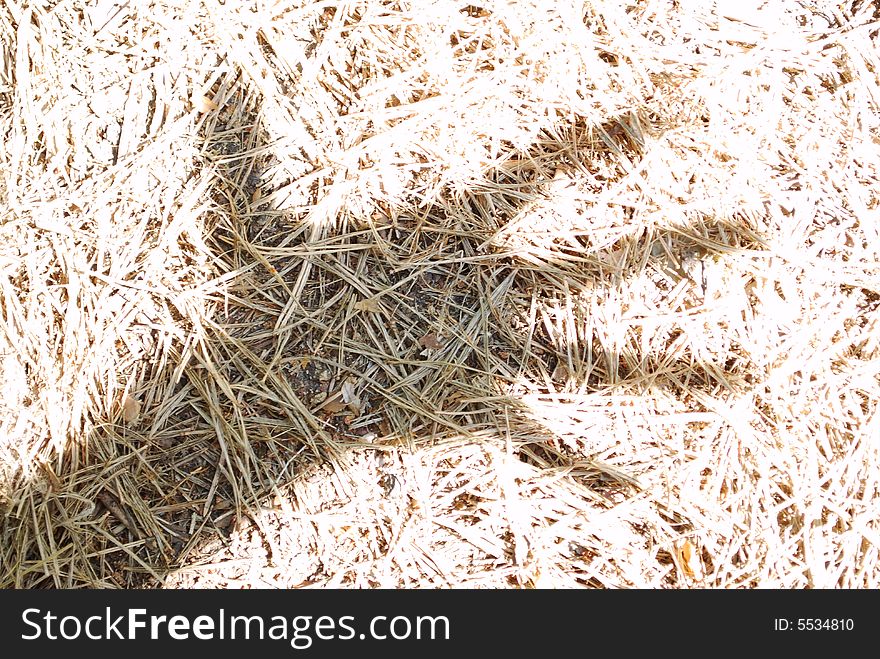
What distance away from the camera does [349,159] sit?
1767 millimetres

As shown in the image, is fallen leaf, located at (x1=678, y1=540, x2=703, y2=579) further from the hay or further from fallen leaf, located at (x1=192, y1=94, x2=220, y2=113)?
fallen leaf, located at (x1=192, y1=94, x2=220, y2=113)

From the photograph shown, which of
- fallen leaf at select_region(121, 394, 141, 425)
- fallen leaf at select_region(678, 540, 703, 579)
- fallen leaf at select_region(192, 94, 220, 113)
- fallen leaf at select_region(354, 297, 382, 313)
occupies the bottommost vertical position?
fallen leaf at select_region(678, 540, 703, 579)

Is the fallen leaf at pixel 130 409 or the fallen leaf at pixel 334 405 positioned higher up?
the fallen leaf at pixel 130 409

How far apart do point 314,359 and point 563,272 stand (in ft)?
2.08

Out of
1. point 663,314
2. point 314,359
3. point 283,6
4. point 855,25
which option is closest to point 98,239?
point 314,359

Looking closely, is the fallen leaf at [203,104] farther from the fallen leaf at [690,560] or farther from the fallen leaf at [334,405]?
the fallen leaf at [690,560]

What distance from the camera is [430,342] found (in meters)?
1.72

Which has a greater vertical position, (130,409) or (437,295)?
(437,295)

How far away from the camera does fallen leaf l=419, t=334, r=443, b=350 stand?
1719mm

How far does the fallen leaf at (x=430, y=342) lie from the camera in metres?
1.72


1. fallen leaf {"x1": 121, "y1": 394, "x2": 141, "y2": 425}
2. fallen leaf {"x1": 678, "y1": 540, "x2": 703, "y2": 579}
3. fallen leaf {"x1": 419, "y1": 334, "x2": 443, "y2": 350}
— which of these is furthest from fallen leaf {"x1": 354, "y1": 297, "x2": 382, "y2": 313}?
fallen leaf {"x1": 678, "y1": 540, "x2": 703, "y2": 579}

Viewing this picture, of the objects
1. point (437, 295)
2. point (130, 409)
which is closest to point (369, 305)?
point (437, 295)

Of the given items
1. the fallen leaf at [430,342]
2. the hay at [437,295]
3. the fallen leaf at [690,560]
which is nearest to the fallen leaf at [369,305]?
the hay at [437,295]

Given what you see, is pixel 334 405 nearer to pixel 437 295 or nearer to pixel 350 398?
pixel 350 398
